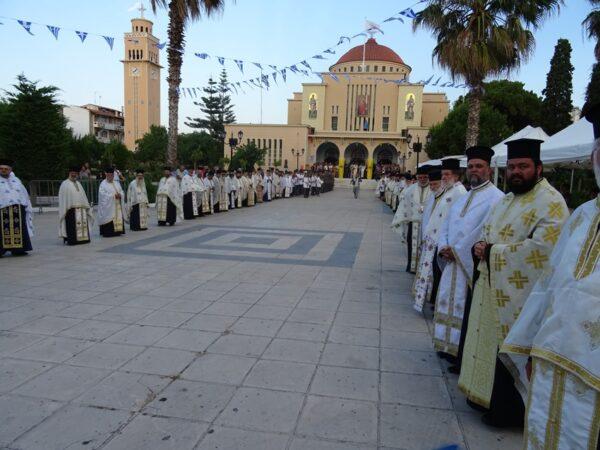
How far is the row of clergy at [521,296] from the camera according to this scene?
1.77 meters

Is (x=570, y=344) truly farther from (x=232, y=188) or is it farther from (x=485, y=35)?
(x=232, y=188)

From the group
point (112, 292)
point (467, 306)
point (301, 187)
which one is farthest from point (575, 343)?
point (301, 187)

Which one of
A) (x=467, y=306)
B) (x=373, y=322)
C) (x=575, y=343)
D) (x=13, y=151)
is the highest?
(x=13, y=151)

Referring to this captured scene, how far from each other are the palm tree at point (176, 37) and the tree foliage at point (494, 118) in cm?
2583

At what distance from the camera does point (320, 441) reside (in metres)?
2.84

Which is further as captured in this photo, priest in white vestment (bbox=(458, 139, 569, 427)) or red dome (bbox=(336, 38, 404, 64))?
red dome (bbox=(336, 38, 404, 64))

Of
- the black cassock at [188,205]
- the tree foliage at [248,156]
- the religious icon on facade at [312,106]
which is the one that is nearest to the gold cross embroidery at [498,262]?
the black cassock at [188,205]

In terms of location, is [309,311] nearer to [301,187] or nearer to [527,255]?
[527,255]

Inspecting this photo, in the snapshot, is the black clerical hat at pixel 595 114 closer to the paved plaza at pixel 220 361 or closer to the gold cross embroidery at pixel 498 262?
the gold cross embroidery at pixel 498 262

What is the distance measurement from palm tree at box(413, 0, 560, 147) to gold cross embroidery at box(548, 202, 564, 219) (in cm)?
1292

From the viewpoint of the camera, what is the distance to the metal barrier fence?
16.2 meters

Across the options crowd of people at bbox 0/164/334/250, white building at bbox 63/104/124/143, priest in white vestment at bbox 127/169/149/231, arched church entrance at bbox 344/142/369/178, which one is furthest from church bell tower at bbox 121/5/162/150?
priest in white vestment at bbox 127/169/149/231

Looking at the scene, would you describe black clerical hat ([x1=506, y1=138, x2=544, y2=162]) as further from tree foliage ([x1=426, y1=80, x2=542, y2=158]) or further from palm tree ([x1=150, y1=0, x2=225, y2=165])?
tree foliage ([x1=426, y1=80, x2=542, y2=158])

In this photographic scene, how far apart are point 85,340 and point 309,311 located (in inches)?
99.4
